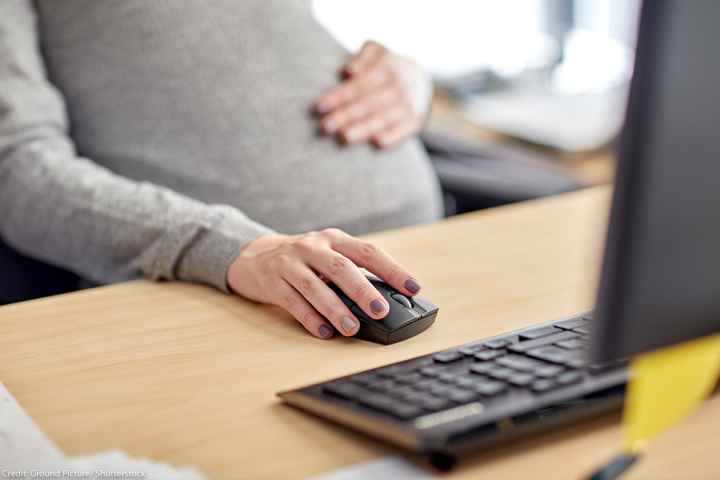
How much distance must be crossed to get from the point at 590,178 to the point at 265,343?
1642mm

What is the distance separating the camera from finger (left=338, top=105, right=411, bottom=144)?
4.25 feet

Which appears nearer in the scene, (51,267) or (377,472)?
(377,472)

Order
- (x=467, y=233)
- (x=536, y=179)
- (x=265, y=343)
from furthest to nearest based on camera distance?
(x=536, y=179)
(x=467, y=233)
(x=265, y=343)

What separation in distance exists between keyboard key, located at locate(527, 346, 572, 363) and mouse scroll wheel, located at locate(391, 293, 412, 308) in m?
0.15

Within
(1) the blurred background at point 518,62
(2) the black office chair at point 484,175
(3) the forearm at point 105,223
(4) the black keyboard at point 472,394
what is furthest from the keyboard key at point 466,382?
(1) the blurred background at point 518,62

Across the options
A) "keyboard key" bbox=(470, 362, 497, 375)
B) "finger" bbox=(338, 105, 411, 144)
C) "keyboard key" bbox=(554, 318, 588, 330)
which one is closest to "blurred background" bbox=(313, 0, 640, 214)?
"finger" bbox=(338, 105, 411, 144)

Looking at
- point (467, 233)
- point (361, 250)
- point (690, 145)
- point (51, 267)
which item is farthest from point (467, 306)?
point (51, 267)

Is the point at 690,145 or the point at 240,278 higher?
the point at 690,145

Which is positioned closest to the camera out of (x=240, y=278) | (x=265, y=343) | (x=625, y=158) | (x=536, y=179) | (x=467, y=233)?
(x=625, y=158)

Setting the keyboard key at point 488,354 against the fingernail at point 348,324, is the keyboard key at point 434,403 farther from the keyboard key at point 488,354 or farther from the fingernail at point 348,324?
the fingernail at point 348,324

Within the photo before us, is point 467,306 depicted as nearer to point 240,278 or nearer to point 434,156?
point 240,278

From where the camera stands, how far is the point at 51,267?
1279 millimetres

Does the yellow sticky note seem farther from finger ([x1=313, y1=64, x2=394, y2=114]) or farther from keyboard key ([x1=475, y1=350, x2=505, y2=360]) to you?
finger ([x1=313, y1=64, x2=394, y2=114])

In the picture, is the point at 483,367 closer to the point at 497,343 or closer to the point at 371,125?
the point at 497,343
